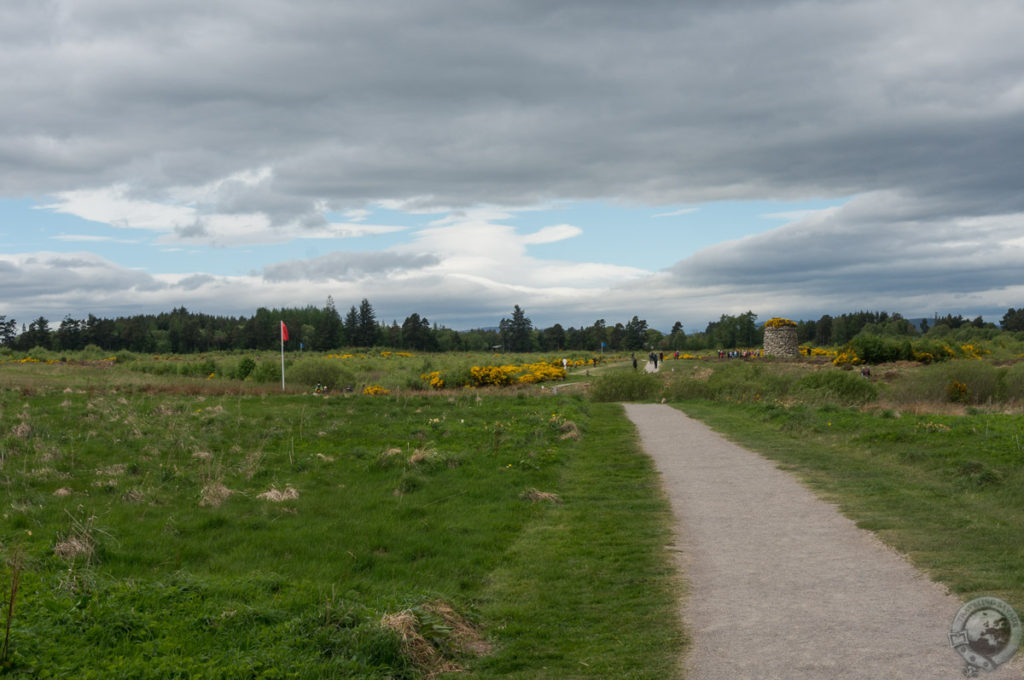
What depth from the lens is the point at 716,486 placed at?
12.7 metres

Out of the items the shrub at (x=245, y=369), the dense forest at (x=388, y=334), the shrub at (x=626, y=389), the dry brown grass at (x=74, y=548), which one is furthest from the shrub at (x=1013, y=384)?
the dense forest at (x=388, y=334)

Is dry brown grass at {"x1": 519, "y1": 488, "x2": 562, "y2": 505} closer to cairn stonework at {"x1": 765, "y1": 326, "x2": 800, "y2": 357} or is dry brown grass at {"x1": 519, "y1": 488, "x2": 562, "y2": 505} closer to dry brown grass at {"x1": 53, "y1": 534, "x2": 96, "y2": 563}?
dry brown grass at {"x1": 53, "y1": 534, "x2": 96, "y2": 563}

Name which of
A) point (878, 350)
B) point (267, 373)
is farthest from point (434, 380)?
point (878, 350)

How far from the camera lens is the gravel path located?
5184mm

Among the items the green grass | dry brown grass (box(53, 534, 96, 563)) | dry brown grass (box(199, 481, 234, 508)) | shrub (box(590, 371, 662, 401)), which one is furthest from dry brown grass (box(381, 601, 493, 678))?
shrub (box(590, 371, 662, 401))

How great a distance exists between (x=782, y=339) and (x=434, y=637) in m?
62.5

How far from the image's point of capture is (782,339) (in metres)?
63.5

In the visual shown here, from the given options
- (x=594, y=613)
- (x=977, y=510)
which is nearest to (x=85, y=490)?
(x=594, y=613)

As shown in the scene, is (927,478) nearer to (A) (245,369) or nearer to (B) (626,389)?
(B) (626,389)

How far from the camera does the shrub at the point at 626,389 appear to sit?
38219mm

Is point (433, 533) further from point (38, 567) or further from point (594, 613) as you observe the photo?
point (38, 567)

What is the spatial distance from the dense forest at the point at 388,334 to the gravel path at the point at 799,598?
320 ft

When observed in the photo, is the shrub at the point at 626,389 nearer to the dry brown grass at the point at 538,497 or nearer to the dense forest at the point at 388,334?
the dry brown grass at the point at 538,497

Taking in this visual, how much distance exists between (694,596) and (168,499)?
805 centimetres
